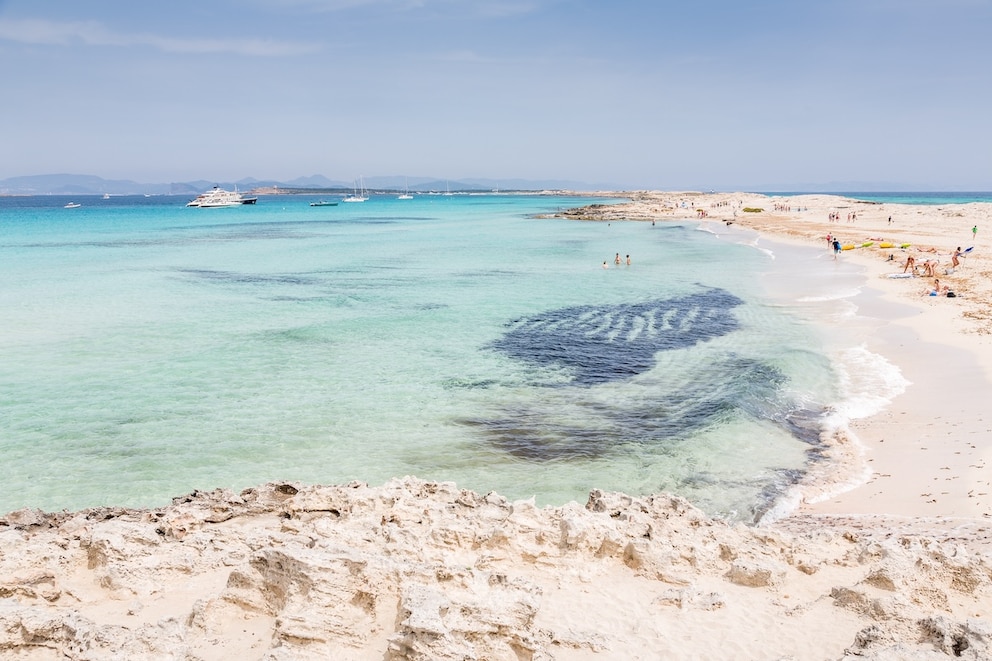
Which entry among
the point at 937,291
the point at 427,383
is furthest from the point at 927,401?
the point at 937,291

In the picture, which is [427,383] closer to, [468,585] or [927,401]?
[468,585]

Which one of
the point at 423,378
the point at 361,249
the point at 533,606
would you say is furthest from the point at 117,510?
the point at 361,249

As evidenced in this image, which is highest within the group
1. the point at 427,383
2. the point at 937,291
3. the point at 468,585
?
the point at 937,291

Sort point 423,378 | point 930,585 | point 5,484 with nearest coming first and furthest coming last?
1. point 930,585
2. point 5,484
3. point 423,378

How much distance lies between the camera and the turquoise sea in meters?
11.9

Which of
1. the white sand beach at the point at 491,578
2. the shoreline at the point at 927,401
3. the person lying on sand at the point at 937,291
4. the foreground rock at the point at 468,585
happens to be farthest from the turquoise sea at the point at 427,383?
the person lying on sand at the point at 937,291

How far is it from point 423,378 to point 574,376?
13.3ft

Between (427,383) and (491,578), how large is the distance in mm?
10594

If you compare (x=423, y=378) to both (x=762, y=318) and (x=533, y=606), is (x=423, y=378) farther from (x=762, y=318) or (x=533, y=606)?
(x=762, y=318)

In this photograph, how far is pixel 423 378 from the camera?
17.3m

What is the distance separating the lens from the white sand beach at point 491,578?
18.4ft

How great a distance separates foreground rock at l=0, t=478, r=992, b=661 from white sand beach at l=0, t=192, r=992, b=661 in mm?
21

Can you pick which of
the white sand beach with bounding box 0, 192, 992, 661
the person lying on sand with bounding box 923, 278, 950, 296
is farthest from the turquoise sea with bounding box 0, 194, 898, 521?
the person lying on sand with bounding box 923, 278, 950, 296

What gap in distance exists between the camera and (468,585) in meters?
6.44
